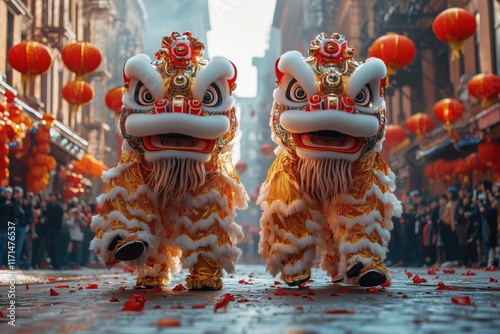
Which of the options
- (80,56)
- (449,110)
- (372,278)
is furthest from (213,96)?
(449,110)

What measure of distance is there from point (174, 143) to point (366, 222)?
7.44 feet

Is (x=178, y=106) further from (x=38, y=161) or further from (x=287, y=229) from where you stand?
(x=38, y=161)

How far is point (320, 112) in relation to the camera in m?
8.95

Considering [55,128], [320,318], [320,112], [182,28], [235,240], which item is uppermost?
[182,28]

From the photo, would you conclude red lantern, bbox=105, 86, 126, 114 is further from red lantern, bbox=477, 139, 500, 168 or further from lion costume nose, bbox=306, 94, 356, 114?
lion costume nose, bbox=306, 94, 356, 114

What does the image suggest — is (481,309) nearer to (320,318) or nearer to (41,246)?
(320,318)

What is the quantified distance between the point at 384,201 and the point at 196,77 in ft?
8.23

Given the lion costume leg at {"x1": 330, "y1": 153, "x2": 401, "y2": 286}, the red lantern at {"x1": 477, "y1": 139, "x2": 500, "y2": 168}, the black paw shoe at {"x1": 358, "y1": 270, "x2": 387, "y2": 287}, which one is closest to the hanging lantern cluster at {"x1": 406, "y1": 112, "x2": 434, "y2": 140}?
the red lantern at {"x1": 477, "y1": 139, "x2": 500, "y2": 168}

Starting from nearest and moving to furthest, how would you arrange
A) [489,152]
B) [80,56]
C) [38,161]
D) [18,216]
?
[18,216]
[80,56]
[489,152]
[38,161]

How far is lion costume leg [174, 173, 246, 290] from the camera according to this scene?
9.11 meters

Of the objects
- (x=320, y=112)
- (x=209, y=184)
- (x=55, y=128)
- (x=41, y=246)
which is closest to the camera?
(x=320, y=112)

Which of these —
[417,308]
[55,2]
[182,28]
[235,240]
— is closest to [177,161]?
[235,240]

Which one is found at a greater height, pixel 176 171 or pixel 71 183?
pixel 71 183

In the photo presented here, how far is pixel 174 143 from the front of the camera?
30.3ft
